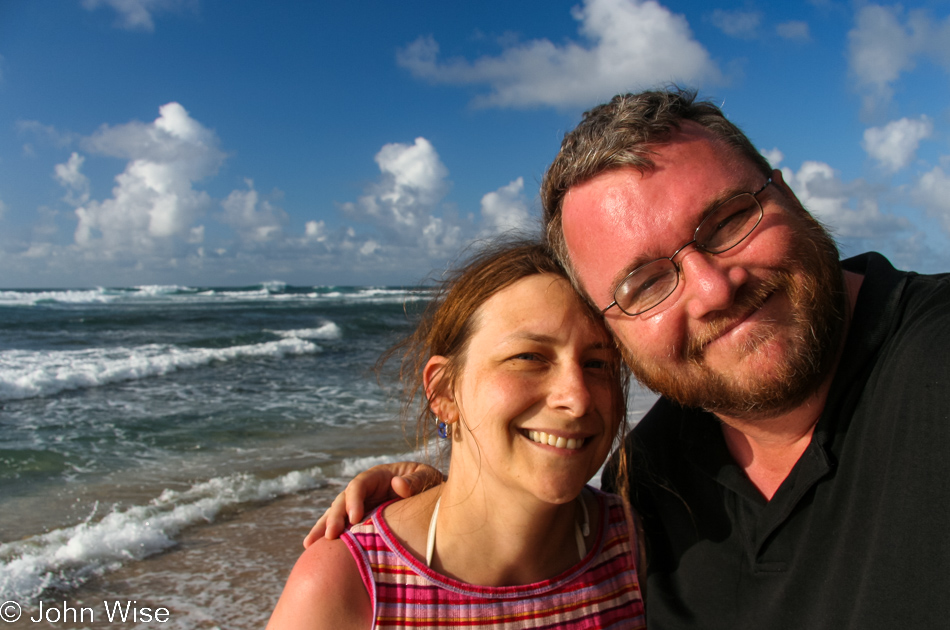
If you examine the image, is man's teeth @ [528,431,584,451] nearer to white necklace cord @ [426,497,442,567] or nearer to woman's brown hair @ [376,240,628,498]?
woman's brown hair @ [376,240,628,498]

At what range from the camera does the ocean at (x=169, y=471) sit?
3.78 metres

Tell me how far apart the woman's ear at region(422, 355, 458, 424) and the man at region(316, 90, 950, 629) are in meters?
0.63

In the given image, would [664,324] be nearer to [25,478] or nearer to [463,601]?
[463,601]

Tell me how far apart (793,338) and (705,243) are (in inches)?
15.7

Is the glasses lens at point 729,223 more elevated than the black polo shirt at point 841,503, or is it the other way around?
the glasses lens at point 729,223

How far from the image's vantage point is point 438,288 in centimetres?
262

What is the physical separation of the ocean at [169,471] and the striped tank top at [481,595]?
29.5 inches

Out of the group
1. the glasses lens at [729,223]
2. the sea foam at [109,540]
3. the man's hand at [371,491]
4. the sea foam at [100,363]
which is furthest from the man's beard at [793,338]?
the sea foam at [100,363]

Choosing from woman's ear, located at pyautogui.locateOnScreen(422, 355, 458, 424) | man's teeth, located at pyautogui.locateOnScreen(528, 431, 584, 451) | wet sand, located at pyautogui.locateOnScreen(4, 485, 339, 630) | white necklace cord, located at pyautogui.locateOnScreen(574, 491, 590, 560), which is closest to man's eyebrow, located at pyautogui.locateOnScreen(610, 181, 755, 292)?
man's teeth, located at pyautogui.locateOnScreen(528, 431, 584, 451)

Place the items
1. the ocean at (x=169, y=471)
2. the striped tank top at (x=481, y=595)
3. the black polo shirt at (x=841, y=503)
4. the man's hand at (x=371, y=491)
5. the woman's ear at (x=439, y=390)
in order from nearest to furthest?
the black polo shirt at (x=841, y=503) < the striped tank top at (x=481, y=595) < the man's hand at (x=371, y=491) < the woman's ear at (x=439, y=390) < the ocean at (x=169, y=471)

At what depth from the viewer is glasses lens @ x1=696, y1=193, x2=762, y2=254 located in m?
1.90

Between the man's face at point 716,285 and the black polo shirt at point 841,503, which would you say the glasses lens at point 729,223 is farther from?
the black polo shirt at point 841,503

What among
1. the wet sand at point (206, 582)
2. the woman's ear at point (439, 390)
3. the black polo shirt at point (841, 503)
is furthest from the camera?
the wet sand at point (206, 582)

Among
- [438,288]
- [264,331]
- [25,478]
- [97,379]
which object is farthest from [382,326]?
[438,288]
